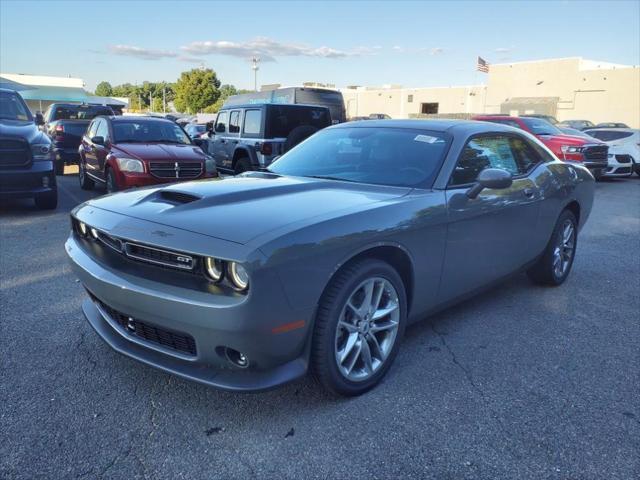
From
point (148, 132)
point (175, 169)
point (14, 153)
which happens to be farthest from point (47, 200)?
point (148, 132)

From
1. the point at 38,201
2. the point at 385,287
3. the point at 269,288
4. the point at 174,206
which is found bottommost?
the point at 38,201

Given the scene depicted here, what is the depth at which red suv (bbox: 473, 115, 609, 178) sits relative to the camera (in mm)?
13492

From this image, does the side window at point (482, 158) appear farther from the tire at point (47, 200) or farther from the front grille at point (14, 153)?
the tire at point (47, 200)

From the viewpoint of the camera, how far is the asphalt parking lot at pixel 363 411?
8.00 feet

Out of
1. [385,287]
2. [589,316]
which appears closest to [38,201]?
[385,287]

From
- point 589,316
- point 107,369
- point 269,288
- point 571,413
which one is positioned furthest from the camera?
point 589,316

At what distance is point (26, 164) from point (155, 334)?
249 inches

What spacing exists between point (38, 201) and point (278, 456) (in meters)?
7.36

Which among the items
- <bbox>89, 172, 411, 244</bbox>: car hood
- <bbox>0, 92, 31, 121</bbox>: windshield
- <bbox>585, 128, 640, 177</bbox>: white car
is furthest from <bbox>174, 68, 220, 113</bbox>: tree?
<bbox>89, 172, 411, 244</bbox>: car hood

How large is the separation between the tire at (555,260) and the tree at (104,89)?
137434 mm

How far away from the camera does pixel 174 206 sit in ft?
9.75

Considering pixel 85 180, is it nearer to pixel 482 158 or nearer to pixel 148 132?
pixel 148 132

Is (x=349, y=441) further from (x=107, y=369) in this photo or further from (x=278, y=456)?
(x=107, y=369)

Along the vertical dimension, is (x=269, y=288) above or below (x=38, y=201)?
above
